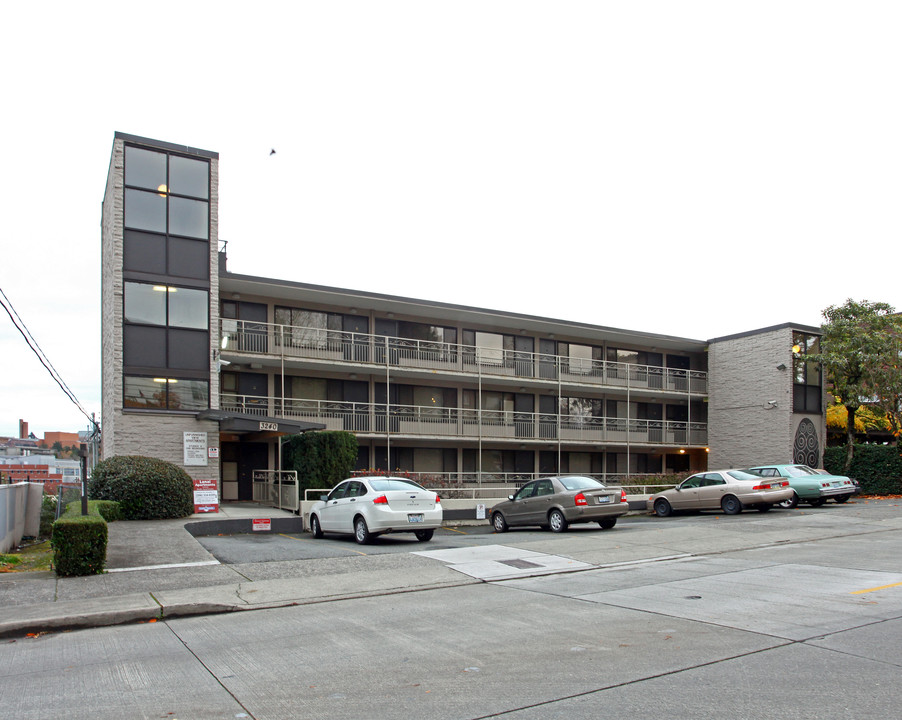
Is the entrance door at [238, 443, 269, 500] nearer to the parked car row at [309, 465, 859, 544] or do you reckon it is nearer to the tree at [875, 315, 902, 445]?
the parked car row at [309, 465, 859, 544]

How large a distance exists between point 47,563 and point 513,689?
34.1 feet

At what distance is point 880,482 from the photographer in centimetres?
3127

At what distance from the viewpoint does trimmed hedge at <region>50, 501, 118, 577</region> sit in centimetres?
1112

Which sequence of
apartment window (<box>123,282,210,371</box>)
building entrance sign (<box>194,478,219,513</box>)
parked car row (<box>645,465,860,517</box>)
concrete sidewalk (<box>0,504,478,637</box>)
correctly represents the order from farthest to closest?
1. apartment window (<box>123,282,210,371</box>)
2. parked car row (<box>645,465,860,517</box>)
3. building entrance sign (<box>194,478,219,513</box>)
4. concrete sidewalk (<box>0,504,478,637</box>)

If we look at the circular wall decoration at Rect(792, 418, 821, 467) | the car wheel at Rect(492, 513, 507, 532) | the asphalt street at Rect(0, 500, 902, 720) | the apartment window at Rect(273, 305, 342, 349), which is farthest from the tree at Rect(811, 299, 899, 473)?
the asphalt street at Rect(0, 500, 902, 720)

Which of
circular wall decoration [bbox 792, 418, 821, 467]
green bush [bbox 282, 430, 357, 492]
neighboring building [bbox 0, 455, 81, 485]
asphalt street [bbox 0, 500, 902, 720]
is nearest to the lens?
asphalt street [bbox 0, 500, 902, 720]

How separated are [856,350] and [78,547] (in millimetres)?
31022

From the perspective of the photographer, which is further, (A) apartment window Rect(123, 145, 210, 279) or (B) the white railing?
(B) the white railing

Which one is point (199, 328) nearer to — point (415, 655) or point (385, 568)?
point (385, 568)

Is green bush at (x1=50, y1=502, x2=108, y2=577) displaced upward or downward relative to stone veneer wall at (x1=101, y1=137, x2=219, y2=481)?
downward

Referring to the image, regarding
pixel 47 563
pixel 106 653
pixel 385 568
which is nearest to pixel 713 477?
pixel 385 568

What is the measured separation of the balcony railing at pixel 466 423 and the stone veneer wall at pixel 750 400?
152cm

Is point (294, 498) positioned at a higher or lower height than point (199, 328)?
lower

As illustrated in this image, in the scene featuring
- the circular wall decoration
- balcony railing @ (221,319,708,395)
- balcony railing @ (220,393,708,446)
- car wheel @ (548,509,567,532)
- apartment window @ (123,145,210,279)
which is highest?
apartment window @ (123,145,210,279)
